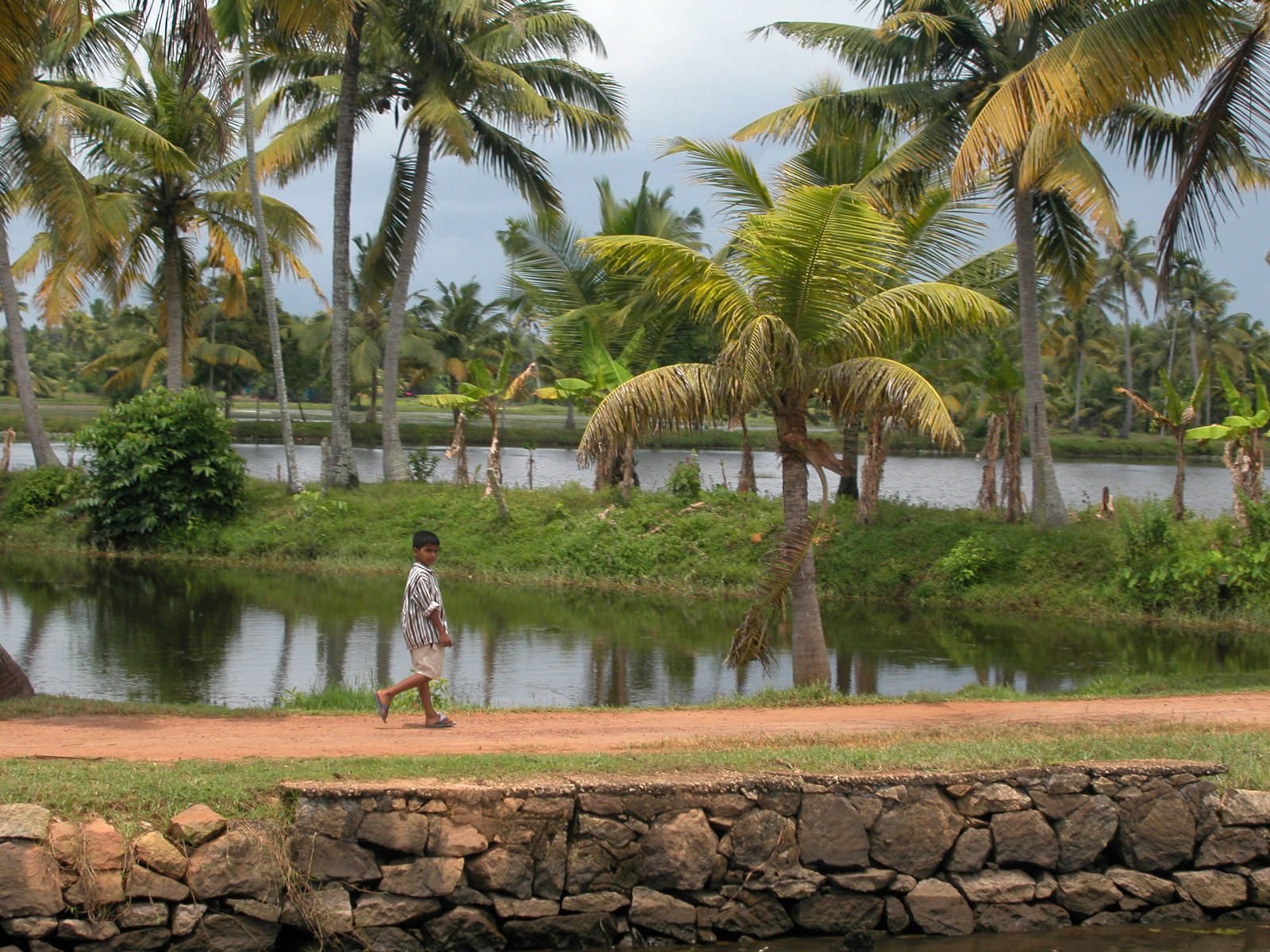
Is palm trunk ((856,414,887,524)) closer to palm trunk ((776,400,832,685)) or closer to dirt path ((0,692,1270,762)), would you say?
palm trunk ((776,400,832,685))

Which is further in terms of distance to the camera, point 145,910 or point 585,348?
point 585,348

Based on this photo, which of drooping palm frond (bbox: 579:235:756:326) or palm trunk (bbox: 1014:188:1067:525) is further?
palm trunk (bbox: 1014:188:1067:525)

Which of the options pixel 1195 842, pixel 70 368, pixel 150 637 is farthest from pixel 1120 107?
pixel 70 368

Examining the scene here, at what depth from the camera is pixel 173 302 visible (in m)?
27.7

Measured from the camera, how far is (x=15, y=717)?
29.5ft

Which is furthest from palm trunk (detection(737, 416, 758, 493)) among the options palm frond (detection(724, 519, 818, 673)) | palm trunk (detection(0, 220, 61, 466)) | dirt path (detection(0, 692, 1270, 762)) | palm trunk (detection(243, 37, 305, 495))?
palm trunk (detection(0, 220, 61, 466))

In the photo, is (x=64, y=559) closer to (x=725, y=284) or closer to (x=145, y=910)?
(x=725, y=284)

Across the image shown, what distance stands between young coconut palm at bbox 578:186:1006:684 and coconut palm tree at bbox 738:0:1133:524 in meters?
7.22

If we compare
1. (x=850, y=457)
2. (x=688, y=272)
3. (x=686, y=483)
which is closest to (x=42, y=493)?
(x=686, y=483)

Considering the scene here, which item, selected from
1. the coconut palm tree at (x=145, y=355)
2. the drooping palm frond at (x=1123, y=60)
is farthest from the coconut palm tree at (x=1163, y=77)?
the coconut palm tree at (x=145, y=355)

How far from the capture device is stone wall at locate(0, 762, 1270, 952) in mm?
6234

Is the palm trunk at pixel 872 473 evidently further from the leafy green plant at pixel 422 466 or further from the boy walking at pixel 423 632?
the boy walking at pixel 423 632

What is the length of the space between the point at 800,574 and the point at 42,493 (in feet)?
69.6

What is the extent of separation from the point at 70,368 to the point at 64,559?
6690 cm
